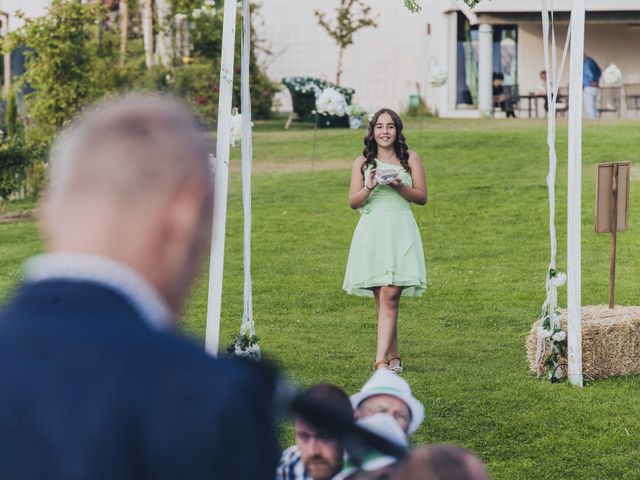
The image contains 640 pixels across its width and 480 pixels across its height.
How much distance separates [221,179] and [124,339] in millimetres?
4714

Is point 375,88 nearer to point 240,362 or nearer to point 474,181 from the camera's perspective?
point 474,181

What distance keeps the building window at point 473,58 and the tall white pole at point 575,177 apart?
27642mm

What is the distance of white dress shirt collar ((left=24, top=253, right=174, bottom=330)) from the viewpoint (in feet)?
5.11

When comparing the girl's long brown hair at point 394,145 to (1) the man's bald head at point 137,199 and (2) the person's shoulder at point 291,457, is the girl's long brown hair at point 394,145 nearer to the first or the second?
(2) the person's shoulder at point 291,457

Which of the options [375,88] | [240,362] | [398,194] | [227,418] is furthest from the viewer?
[375,88]

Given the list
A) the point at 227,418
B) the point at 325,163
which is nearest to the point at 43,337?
the point at 227,418

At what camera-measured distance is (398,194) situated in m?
8.98

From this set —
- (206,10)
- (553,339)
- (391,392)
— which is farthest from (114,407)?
(206,10)

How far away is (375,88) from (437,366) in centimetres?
3119

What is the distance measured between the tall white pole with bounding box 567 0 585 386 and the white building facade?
22853 mm

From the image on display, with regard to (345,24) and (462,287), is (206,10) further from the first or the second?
(462,287)

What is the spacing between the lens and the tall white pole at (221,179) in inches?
245

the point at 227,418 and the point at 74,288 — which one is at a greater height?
the point at 74,288

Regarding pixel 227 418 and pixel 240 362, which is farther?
pixel 240 362
